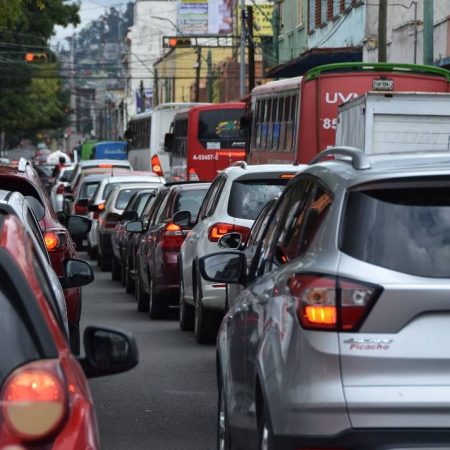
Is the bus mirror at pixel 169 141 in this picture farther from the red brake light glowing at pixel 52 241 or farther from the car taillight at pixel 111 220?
the red brake light glowing at pixel 52 241

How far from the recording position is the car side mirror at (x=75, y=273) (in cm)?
902

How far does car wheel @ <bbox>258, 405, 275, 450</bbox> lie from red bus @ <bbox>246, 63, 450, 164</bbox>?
67.8 feet

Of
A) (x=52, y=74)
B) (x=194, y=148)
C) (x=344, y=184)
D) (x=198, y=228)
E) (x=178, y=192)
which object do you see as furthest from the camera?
(x=52, y=74)

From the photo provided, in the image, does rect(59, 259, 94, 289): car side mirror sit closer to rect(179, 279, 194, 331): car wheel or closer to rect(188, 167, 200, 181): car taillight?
rect(179, 279, 194, 331): car wheel

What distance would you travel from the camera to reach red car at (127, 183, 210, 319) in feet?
57.4

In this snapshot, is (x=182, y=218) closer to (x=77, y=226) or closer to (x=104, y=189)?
(x=77, y=226)

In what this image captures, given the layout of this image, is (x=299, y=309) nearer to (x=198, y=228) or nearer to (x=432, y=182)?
(x=432, y=182)

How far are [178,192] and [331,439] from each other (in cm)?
1272

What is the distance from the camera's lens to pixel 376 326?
5.81 meters

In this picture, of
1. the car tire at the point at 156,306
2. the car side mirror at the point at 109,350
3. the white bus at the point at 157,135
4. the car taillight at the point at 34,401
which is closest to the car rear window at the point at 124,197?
the car tire at the point at 156,306

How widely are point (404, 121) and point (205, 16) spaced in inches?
2681

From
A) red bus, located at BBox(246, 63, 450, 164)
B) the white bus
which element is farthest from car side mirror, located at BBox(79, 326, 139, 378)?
the white bus

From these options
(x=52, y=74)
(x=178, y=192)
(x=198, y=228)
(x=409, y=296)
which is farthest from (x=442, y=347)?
(x=52, y=74)

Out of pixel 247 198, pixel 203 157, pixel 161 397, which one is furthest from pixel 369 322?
pixel 203 157
